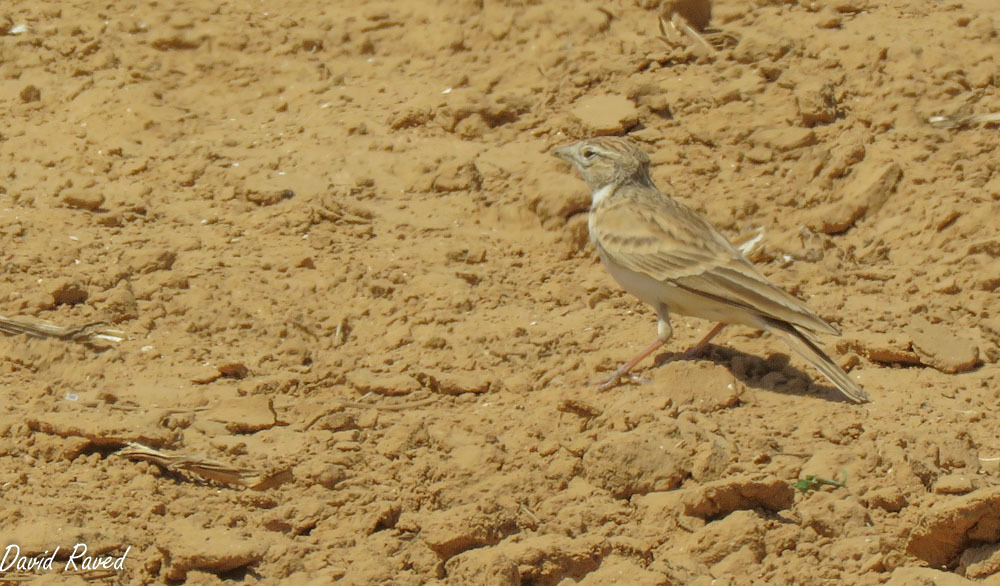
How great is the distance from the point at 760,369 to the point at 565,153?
178 cm

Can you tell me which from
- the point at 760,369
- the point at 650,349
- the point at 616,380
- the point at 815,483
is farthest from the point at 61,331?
the point at 815,483

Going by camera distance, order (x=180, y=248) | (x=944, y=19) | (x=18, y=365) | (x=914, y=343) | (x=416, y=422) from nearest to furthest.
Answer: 1. (x=416, y=422)
2. (x=18, y=365)
3. (x=914, y=343)
4. (x=180, y=248)
5. (x=944, y=19)

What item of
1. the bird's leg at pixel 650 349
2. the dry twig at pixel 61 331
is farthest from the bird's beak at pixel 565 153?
the dry twig at pixel 61 331

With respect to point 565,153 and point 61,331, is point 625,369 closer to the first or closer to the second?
point 565,153

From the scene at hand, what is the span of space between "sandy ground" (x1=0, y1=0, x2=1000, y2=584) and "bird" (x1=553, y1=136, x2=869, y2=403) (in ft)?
0.70

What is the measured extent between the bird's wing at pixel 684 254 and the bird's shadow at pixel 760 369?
0.93 ft

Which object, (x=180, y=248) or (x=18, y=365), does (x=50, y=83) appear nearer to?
(x=180, y=248)

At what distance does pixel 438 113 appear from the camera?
8453 millimetres

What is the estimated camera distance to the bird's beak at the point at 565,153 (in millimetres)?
7402

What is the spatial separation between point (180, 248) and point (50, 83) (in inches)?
84.5

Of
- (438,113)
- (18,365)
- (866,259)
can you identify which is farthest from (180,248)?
(866,259)

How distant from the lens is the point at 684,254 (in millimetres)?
6598

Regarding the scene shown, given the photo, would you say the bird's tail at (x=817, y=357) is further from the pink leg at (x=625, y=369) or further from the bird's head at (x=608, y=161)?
the bird's head at (x=608, y=161)

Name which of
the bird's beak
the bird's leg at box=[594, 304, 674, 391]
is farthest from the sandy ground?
the bird's beak
